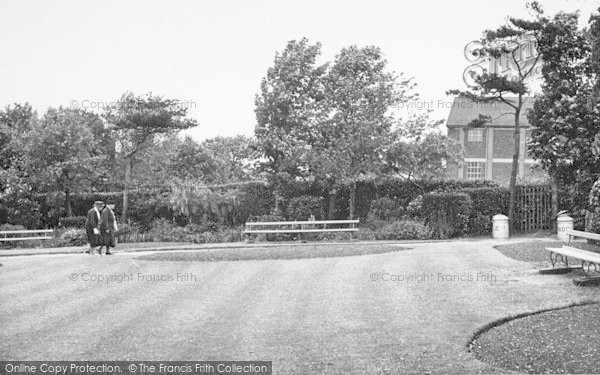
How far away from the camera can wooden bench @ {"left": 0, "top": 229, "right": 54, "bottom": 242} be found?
26.4 metres

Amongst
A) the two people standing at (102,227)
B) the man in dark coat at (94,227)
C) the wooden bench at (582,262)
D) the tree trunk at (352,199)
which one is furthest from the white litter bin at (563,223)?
the man in dark coat at (94,227)

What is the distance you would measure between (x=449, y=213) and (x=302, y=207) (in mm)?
6301

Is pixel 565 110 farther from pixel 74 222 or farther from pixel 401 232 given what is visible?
pixel 74 222

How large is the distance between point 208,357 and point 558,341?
4.83m

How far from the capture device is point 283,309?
39.0ft

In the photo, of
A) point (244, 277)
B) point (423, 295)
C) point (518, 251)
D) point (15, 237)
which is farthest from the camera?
point (15, 237)

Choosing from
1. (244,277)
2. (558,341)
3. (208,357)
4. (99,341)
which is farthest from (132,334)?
(558,341)

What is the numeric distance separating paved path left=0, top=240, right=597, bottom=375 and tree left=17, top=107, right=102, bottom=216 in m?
13.5

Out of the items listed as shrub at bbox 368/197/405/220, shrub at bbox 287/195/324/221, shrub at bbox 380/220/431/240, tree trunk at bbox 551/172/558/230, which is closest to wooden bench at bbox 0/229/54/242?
shrub at bbox 287/195/324/221

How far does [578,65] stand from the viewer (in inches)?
996

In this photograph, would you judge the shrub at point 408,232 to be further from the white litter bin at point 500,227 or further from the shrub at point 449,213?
the white litter bin at point 500,227

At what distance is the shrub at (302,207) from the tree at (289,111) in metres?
1.07

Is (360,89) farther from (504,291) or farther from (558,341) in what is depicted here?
(558,341)

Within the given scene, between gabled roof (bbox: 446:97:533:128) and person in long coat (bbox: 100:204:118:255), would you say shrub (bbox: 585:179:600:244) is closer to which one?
person in long coat (bbox: 100:204:118:255)
